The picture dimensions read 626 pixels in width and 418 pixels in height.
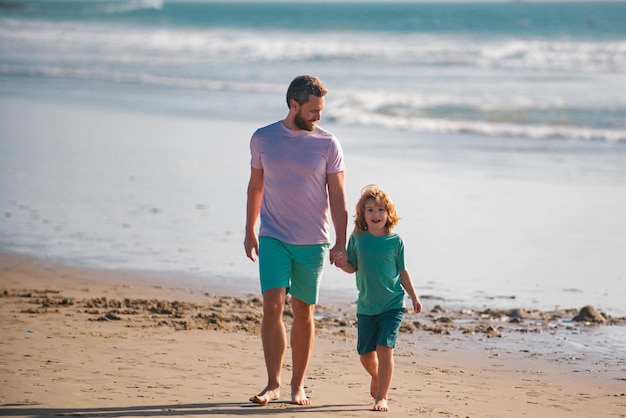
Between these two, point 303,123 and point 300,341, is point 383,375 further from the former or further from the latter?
point 303,123

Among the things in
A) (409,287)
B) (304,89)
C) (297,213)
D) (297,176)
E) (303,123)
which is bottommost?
(409,287)

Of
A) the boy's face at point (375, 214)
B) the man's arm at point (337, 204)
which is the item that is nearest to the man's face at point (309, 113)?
the man's arm at point (337, 204)

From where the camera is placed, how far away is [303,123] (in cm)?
505

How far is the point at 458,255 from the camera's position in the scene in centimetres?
916

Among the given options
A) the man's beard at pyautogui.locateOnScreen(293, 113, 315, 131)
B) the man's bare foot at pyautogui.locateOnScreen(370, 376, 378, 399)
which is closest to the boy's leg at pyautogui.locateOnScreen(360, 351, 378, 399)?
the man's bare foot at pyautogui.locateOnScreen(370, 376, 378, 399)

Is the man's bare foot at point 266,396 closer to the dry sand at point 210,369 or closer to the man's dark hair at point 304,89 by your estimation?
the dry sand at point 210,369

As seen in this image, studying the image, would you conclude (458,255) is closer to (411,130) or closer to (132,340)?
(132,340)

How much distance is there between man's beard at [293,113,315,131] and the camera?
199 inches

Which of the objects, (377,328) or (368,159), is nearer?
(377,328)

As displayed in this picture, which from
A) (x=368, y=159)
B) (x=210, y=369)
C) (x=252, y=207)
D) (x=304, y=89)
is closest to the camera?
(x=304, y=89)

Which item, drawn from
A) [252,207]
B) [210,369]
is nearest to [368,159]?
[210,369]

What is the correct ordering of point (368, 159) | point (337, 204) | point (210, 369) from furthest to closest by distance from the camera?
point (368, 159)
point (210, 369)
point (337, 204)

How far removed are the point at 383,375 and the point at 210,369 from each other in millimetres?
1182

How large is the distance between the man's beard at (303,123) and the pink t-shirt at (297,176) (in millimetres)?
25
